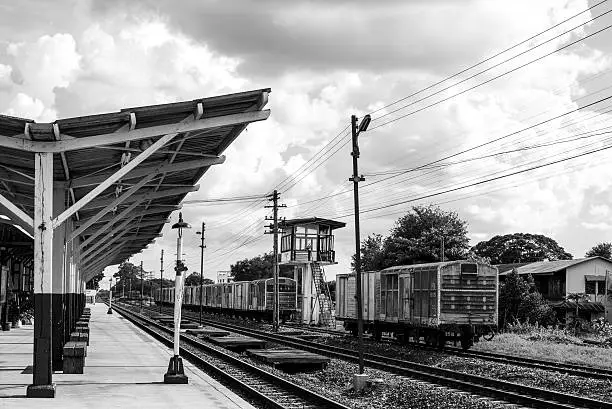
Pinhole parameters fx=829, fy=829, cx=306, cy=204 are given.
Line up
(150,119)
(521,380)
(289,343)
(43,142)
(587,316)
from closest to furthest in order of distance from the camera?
(43,142)
(150,119)
(521,380)
(289,343)
(587,316)

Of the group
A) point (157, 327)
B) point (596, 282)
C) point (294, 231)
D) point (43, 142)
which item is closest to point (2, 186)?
point (43, 142)

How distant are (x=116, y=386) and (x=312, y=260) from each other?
37873 millimetres

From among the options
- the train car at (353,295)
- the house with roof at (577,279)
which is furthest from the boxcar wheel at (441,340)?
the house with roof at (577,279)

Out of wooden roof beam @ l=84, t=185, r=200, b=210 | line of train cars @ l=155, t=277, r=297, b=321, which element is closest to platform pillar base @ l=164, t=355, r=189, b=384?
wooden roof beam @ l=84, t=185, r=200, b=210

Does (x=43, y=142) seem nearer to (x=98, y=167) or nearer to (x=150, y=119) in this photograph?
(x=150, y=119)

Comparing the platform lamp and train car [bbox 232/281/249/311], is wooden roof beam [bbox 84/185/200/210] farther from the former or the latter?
train car [bbox 232/281/249/311]

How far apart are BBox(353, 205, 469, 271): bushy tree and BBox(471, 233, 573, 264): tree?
3640 centimetres

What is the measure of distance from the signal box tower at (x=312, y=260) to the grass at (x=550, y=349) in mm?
19263

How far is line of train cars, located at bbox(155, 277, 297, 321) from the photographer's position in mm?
53625

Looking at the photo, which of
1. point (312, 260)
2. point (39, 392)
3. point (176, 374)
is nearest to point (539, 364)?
point (176, 374)

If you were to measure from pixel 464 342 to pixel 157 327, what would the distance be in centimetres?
2270

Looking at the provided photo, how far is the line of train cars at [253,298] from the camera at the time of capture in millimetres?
53625

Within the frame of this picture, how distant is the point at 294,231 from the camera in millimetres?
54031

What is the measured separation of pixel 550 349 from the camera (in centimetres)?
2900
